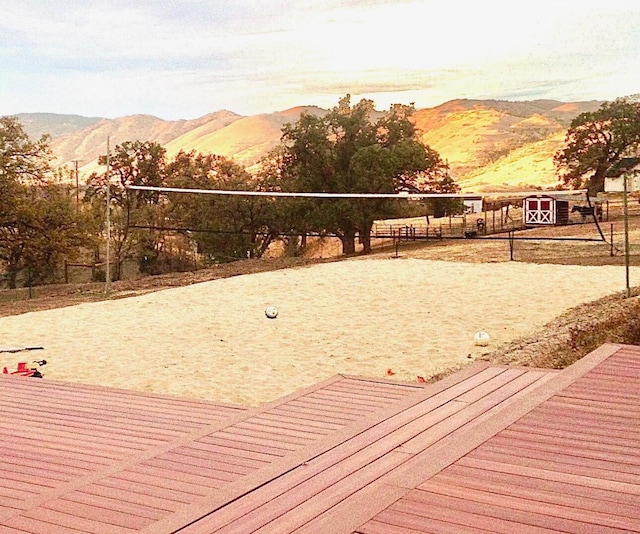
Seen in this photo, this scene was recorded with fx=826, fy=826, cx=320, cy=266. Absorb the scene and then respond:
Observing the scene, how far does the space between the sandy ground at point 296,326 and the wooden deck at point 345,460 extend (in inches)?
98.7

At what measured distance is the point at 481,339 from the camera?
9.35m

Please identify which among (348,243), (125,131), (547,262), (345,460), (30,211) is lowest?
(348,243)

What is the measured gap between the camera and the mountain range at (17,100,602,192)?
181ft

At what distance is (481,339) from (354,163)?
1916 centimetres

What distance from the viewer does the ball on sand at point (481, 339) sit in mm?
9273

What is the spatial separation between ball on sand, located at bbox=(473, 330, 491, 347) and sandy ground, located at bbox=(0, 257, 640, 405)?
0.25ft

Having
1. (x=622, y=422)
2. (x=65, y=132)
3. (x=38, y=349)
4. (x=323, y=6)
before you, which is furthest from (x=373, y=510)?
(x=65, y=132)

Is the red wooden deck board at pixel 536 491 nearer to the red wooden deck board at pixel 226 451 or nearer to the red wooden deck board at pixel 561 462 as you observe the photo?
the red wooden deck board at pixel 561 462

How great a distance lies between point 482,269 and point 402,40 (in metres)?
27.6

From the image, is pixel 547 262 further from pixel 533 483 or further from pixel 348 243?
pixel 533 483

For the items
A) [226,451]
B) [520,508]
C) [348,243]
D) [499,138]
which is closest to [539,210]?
[348,243]

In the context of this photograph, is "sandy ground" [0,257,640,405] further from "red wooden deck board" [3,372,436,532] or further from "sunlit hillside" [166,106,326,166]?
"sunlit hillside" [166,106,326,166]

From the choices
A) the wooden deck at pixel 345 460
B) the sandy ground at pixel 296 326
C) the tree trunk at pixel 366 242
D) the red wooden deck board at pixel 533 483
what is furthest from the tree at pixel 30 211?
the red wooden deck board at pixel 533 483

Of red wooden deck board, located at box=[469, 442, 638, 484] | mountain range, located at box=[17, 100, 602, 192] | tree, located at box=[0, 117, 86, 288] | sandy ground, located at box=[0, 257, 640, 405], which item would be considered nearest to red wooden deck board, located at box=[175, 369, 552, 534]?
red wooden deck board, located at box=[469, 442, 638, 484]
